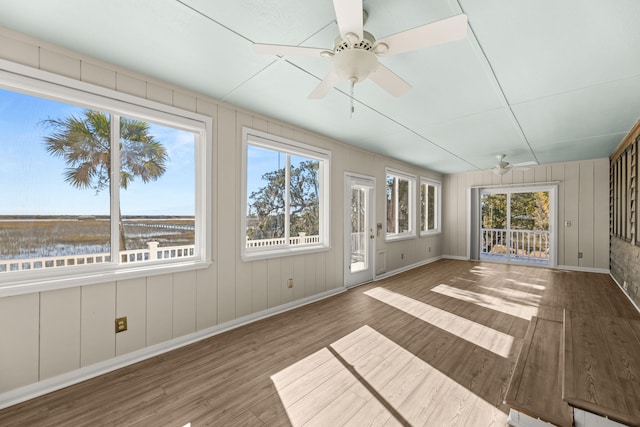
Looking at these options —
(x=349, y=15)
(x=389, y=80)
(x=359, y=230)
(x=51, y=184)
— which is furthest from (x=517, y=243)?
(x=51, y=184)

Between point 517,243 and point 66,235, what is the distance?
891 cm

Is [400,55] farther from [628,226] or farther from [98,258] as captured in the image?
[628,226]

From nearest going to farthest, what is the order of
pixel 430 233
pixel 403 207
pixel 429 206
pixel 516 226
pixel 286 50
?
pixel 286 50
pixel 403 207
pixel 516 226
pixel 430 233
pixel 429 206

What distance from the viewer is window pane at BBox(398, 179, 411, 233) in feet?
21.8

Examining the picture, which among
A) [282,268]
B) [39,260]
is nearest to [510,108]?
[282,268]

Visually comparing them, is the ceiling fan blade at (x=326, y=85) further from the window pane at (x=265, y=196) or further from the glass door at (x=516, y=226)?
the glass door at (x=516, y=226)

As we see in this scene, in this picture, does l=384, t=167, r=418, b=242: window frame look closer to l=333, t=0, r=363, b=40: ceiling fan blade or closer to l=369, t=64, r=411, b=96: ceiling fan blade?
l=369, t=64, r=411, b=96: ceiling fan blade

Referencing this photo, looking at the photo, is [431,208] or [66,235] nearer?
[66,235]

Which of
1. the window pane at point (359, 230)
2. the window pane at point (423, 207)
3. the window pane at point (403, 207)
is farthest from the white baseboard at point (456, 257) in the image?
the window pane at point (359, 230)

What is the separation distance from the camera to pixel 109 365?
2.36 metres

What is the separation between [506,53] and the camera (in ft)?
7.09

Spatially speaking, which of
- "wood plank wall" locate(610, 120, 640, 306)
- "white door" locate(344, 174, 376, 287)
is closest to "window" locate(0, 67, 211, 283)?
"white door" locate(344, 174, 376, 287)

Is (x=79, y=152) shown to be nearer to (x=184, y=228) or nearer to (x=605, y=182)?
(x=184, y=228)

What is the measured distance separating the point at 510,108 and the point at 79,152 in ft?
14.2
